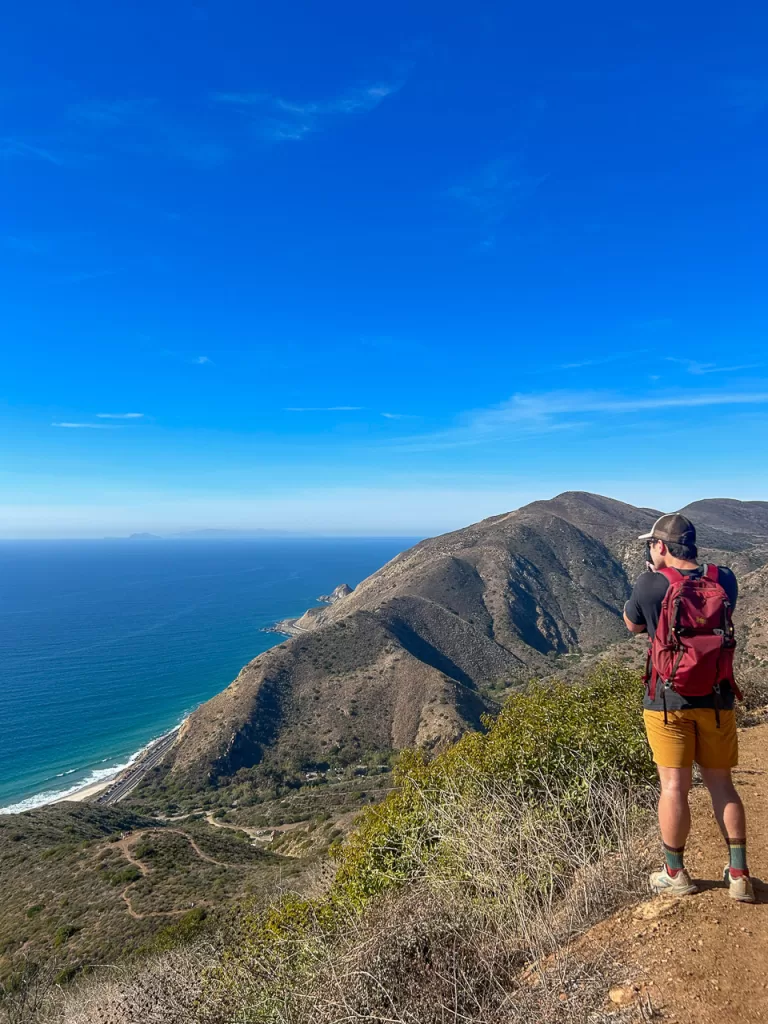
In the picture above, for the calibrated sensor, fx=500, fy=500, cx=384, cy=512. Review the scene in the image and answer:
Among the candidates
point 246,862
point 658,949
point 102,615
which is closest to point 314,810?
point 246,862

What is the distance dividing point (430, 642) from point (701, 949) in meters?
77.6

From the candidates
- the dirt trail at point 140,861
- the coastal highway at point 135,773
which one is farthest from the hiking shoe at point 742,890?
the coastal highway at point 135,773

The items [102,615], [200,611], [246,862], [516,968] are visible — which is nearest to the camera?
[516,968]

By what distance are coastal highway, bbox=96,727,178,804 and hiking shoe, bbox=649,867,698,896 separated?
197ft

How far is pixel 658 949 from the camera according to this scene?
313 centimetres

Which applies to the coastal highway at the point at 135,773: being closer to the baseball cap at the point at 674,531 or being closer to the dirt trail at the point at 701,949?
the dirt trail at the point at 701,949

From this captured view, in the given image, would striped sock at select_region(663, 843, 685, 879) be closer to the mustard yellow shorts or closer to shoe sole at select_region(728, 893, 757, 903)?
shoe sole at select_region(728, 893, 757, 903)

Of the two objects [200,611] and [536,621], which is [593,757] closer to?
[536,621]

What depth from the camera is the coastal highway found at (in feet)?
170

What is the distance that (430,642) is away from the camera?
7838 centimetres

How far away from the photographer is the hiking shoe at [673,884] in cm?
359

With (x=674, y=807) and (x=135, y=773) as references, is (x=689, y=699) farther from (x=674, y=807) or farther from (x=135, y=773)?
(x=135, y=773)

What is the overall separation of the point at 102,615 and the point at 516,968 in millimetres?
169060

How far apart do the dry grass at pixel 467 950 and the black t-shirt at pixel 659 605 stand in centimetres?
158
